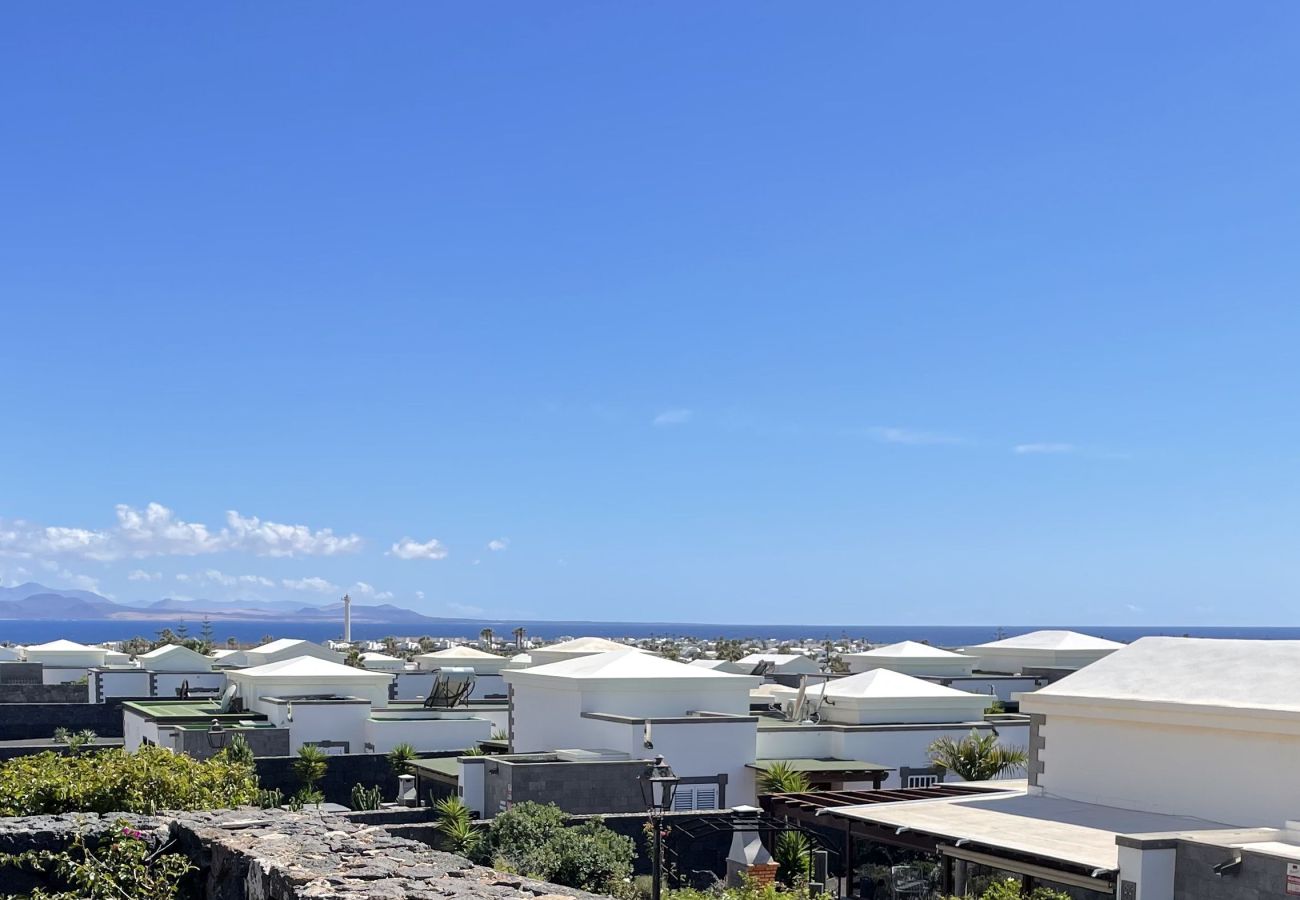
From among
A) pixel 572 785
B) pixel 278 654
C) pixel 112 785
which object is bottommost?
pixel 278 654

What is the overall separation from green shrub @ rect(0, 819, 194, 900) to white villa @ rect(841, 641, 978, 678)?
39644 millimetres

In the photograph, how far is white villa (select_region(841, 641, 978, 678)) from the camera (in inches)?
1954

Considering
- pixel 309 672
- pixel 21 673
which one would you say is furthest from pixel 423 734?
pixel 21 673

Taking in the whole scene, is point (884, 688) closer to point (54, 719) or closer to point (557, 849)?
point (557, 849)

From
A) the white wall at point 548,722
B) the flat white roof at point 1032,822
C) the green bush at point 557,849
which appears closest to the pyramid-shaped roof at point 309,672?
the white wall at point 548,722

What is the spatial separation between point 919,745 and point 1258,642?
11.8 m

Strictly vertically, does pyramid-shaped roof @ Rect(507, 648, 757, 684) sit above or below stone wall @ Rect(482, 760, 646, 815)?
above

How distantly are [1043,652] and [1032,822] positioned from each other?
3189 centimetres

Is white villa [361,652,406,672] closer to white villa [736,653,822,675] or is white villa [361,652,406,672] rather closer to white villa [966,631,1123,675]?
white villa [736,653,822,675]

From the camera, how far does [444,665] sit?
5716 cm

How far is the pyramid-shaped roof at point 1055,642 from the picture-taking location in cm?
4947

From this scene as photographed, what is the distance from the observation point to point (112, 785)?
1408 centimetres

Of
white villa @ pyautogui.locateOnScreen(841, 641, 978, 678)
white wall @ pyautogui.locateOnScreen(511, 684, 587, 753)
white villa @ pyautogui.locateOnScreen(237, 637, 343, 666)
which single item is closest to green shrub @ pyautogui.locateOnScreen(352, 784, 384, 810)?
white wall @ pyautogui.locateOnScreen(511, 684, 587, 753)

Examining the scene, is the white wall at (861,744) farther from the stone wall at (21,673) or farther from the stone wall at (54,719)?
the stone wall at (21,673)
